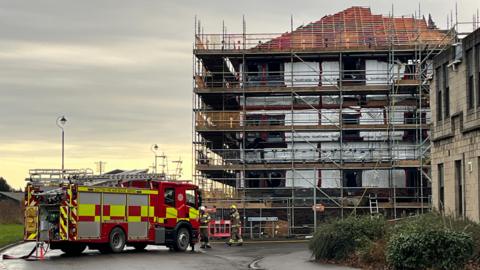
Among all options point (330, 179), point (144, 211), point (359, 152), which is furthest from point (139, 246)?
point (359, 152)

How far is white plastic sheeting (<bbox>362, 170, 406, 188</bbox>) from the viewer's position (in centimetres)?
4278

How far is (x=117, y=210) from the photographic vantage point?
88.8ft

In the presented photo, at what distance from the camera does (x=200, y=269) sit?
67.1 ft

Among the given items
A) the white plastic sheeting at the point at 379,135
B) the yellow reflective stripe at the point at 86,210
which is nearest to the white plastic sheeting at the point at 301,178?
the white plastic sheeting at the point at 379,135

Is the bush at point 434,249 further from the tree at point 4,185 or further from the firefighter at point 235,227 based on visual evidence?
the tree at point 4,185

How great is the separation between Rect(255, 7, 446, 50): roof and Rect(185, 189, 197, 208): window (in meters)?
15.5

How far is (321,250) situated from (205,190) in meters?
21.1

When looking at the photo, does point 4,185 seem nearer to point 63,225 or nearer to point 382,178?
point 382,178

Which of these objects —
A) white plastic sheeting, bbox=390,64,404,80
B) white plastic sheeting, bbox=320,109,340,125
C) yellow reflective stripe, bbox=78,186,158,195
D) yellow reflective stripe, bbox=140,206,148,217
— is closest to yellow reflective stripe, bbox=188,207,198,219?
yellow reflective stripe, bbox=78,186,158,195

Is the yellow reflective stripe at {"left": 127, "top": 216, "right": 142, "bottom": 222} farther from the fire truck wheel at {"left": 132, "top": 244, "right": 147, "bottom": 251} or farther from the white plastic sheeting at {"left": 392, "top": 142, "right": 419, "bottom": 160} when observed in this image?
the white plastic sheeting at {"left": 392, "top": 142, "right": 419, "bottom": 160}

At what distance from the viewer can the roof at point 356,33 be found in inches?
1753

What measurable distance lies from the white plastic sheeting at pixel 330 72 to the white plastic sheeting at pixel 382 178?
538cm

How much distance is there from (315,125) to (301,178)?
3024mm

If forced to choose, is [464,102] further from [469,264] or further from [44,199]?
[44,199]
